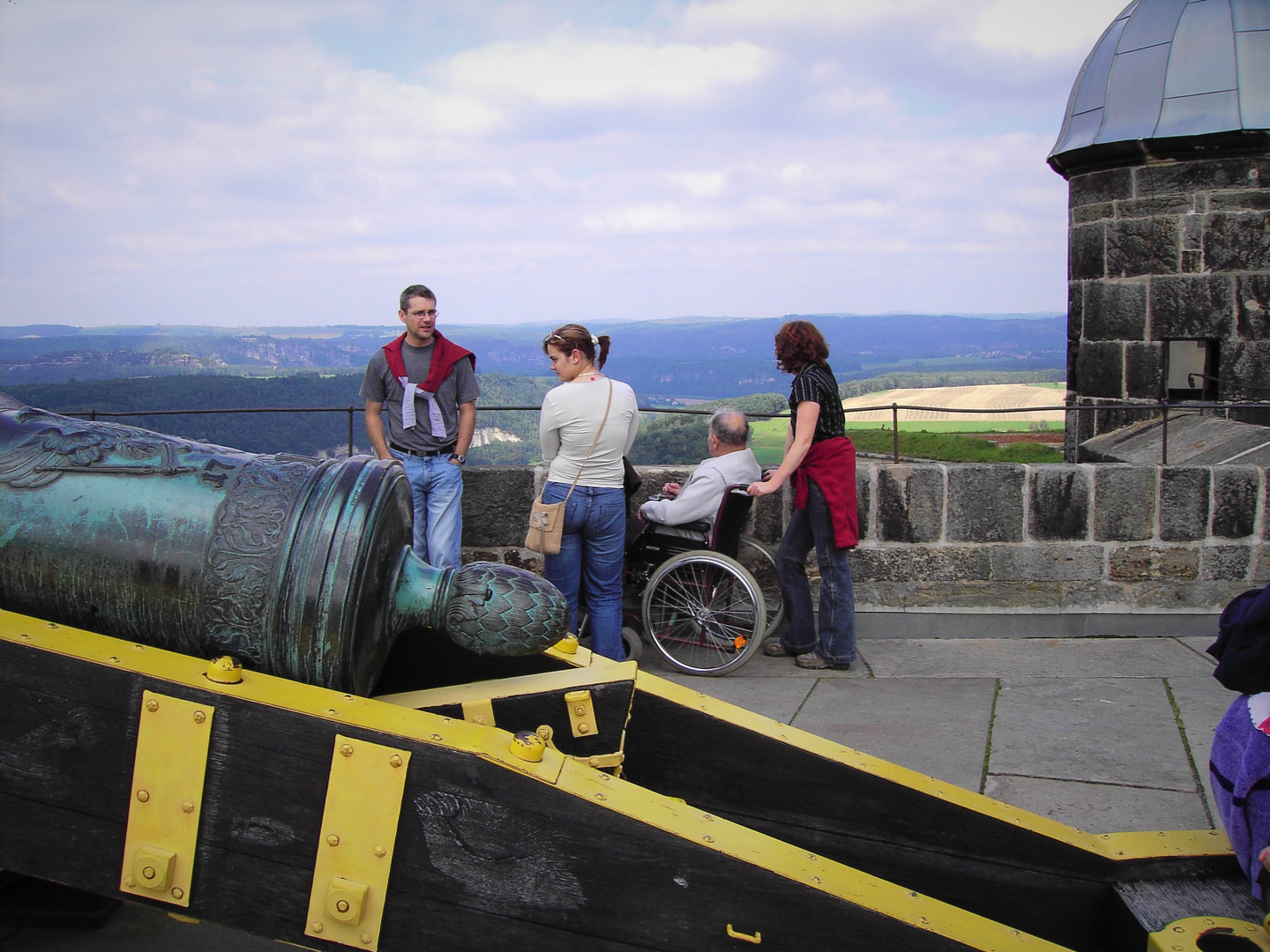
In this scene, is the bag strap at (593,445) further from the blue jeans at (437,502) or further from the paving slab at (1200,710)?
the paving slab at (1200,710)

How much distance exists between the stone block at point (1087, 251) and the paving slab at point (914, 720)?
425cm

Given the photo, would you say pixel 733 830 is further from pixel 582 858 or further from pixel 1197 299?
pixel 1197 299

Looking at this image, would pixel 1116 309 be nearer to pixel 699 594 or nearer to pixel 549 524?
pixel 699 594

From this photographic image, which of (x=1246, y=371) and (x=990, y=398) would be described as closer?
(x=1246, y=371)

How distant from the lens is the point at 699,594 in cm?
455

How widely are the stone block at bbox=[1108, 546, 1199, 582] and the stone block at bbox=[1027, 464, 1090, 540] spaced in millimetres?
201

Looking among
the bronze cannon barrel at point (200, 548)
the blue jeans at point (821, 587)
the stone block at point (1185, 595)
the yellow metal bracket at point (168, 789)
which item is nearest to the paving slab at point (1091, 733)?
the blue jeans at point (821, 587)

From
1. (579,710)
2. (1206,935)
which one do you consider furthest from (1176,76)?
(579,710)

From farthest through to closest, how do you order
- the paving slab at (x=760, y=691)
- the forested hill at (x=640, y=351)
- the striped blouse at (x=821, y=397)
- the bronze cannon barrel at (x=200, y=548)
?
the forested hill at (x=640, y=351)
the striped blouse at (x=821, y=397)
the paving slab at (x=760, y=691)
the bronze cannon barrel at (x=200, y=548)

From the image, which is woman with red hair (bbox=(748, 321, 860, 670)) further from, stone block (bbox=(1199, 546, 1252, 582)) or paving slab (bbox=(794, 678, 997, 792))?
stone block (bbox=(1199, 546, 1252, 582))

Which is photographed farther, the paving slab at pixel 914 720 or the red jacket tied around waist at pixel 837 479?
the red jacket tied around waist at pixel 837 479

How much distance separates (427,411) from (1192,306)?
5.46 metres

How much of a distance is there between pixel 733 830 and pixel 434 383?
9.91ft

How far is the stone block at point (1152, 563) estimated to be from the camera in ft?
16.4
